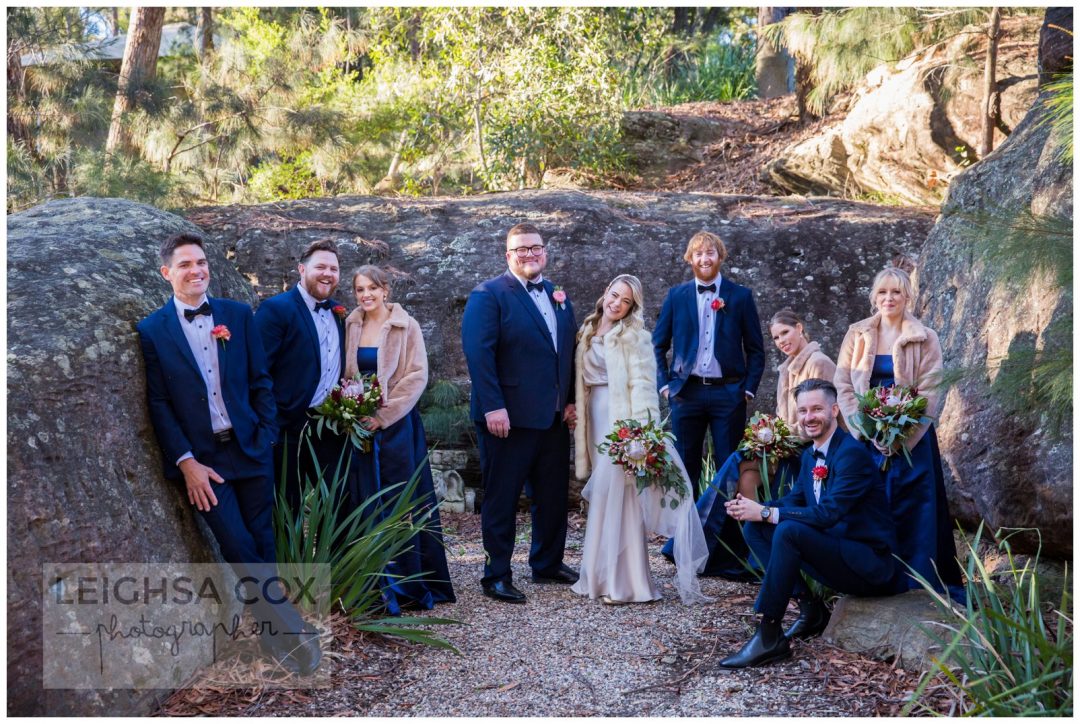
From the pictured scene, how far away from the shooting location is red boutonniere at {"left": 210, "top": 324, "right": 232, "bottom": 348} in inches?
172

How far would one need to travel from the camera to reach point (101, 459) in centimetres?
404

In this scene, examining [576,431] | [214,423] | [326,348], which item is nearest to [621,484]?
[576,431]

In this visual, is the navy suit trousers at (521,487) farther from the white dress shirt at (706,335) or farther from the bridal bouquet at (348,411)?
the white dress shirt at (706,335)

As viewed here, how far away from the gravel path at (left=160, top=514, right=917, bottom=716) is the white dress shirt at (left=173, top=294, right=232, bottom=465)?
1073mm

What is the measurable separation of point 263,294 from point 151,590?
16.1 ft

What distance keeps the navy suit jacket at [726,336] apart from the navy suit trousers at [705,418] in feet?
0.24

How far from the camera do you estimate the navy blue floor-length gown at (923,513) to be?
507cm

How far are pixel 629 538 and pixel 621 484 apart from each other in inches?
11.4

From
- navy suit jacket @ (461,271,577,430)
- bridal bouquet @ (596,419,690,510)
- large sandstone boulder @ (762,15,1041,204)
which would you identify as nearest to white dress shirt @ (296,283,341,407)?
navy suit jacket @ (461,271,577,430)

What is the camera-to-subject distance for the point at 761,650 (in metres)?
4.53

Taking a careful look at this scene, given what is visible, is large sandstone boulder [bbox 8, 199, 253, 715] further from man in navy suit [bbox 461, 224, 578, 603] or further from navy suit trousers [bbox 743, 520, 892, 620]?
navy suit trousers [bbox 743, 520, 892, 620]

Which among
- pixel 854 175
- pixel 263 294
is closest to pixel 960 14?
pixel 854 175

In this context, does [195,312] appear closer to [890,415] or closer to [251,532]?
[251,532]

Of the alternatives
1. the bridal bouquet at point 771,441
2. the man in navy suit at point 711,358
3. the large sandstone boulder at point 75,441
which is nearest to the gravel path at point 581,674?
the large sandstone boulder at point 75,441
